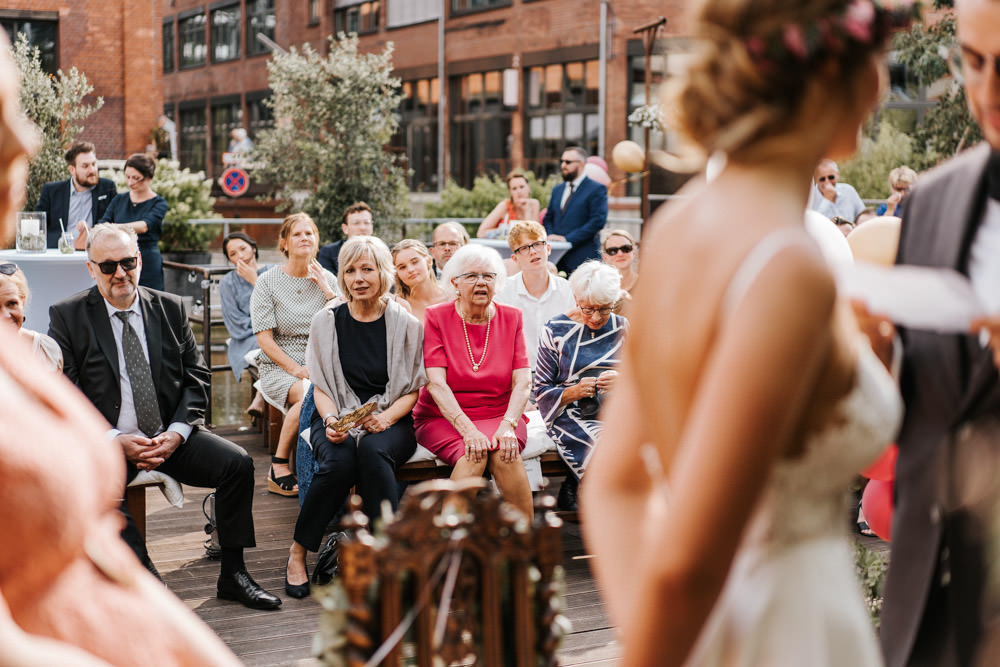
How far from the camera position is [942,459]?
5.76 ft

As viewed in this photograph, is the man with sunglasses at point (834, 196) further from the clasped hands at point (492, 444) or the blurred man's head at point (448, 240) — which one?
the clasped hands at point (492, 444)

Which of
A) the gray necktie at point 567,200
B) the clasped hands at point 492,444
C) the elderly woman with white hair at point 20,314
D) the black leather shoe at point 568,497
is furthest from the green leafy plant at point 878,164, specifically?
the elderly woman with white hair at point 20,314

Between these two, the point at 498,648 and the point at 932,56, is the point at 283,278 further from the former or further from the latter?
the point at 932,56

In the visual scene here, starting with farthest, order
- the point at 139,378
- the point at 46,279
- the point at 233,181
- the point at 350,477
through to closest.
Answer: the point at 233,181 < the point at 46,279 < the point at 350,477 < the point at 139,378

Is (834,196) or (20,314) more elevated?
(834,196)

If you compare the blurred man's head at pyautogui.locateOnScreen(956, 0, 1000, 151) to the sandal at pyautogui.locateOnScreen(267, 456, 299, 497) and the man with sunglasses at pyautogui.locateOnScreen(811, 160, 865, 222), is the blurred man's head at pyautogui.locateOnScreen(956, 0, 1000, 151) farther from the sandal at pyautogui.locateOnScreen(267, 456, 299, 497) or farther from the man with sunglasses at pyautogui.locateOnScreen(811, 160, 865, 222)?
the man with sunglasses at pyautogui.locateOnScreen(811, 160, 865, 222)

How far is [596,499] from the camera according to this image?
1407mm

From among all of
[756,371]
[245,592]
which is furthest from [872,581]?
[756,371]

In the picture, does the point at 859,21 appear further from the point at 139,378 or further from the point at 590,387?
the point at 590,387

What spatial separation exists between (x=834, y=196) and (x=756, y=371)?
899 cm

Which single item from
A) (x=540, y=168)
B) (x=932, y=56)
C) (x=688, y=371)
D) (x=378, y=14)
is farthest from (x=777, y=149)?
(x=378, y=14)

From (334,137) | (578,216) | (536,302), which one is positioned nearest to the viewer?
(536,302)

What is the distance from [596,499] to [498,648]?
30 cm

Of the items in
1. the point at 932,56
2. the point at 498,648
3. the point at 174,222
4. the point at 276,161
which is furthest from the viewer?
the point at 932,56
